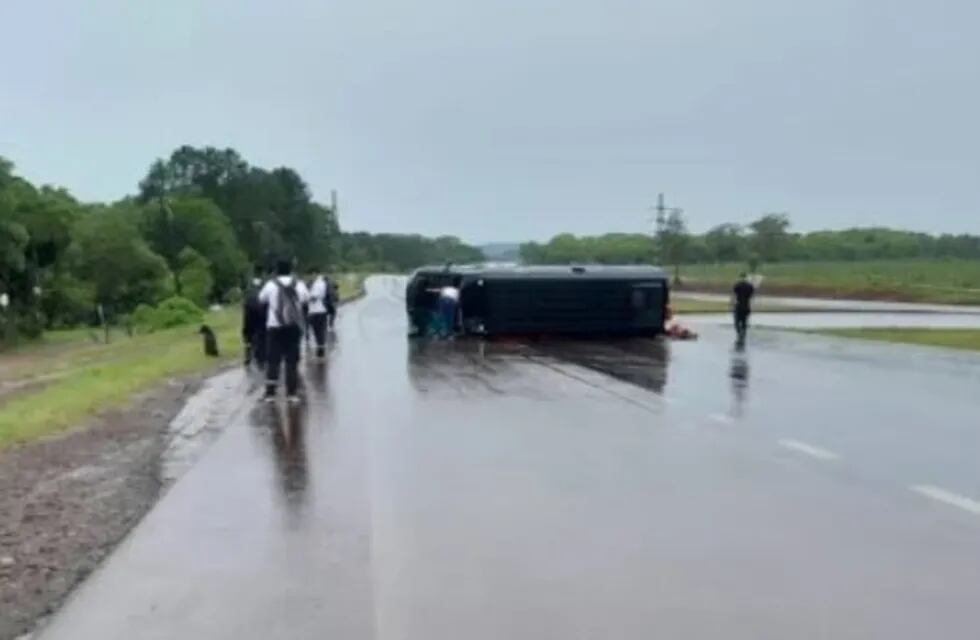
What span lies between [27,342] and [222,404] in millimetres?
48798

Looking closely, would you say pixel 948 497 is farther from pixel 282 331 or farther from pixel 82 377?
pixel 82 377

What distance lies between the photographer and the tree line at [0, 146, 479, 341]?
212ft

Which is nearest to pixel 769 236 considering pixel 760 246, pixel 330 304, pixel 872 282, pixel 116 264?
pixel 760 246

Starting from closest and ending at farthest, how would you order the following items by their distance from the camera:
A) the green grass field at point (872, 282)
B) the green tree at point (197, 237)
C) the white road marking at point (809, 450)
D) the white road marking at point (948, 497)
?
the white road marking at point (948, 497) → the white road marking at point (809, 450) → the green grass field at point (872, 282) → the green tree at point (197, 237)

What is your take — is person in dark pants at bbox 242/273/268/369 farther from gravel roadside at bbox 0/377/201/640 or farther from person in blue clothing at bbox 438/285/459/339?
person in blue clothing at bbox 438/285/459/339

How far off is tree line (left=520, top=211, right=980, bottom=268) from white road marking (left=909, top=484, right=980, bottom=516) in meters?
95.3

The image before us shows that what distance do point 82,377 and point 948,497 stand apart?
21.8m

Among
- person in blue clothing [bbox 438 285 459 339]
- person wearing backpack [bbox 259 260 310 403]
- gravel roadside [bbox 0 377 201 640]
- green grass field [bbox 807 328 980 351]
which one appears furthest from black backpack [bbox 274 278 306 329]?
green grass field [bbox 807 328 980 351]

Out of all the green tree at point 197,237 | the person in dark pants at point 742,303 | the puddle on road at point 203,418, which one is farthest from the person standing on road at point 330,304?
the green tree at point 197,237

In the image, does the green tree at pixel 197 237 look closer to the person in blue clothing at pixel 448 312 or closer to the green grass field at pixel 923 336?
the person in blue clothing at pixel 448 312

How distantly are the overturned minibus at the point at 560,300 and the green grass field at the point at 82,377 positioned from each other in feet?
19.7

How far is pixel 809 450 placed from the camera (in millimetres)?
12648

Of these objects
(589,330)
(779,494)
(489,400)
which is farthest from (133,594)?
(589,330)

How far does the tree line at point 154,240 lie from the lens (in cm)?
6475
